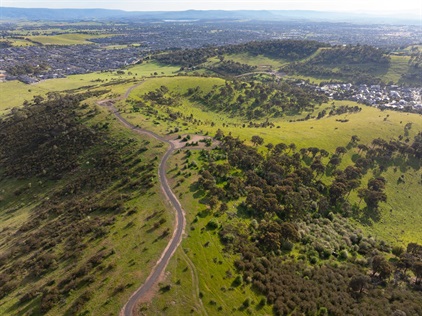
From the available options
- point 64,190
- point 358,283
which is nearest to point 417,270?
point 358,283

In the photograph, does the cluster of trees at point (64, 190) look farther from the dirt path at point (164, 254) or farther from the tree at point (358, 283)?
the tree at point (358, 283)

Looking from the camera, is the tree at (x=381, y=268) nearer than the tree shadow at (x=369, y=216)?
Yes

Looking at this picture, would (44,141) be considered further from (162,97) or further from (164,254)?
(164,254)

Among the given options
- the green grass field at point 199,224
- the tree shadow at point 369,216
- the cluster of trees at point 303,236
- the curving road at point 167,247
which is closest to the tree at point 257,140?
the cluster of trees at point 303,236

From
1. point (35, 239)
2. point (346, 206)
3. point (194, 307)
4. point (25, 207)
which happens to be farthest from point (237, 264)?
point (25, 207)

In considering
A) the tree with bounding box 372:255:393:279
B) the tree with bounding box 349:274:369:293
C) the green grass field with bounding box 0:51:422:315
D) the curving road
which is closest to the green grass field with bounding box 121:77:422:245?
the green grass field with bounding box 0:51:422:315

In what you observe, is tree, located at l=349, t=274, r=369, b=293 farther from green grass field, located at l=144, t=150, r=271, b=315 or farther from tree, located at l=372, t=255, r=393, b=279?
green grass field, located at l=144, t=150, r=271, b=315
